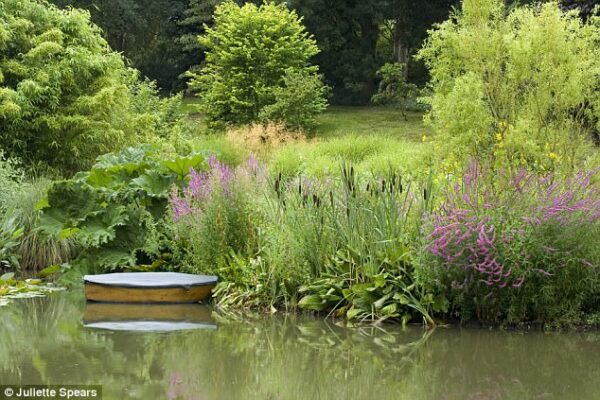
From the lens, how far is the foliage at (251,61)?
27.5 meters

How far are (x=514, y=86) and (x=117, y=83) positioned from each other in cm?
652

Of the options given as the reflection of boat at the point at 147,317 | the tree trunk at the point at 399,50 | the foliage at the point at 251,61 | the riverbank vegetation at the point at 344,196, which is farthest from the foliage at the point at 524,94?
the tree trunk at the point at 399,50

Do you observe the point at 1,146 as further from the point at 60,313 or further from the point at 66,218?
the point at 60,313

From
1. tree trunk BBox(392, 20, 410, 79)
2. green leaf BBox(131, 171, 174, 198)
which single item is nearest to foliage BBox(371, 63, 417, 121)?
tree trunk BBox(392, 20, 410, 79)

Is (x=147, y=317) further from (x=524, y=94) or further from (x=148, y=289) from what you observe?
(x=524, y=94)

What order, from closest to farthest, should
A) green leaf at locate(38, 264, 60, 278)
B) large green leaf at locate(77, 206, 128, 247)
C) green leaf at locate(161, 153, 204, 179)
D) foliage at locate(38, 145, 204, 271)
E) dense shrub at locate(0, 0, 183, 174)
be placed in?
large green leaf at locate(77, 206, 128, 247) < foliage at locate(38, 145, 204, 271) < green leaf at locate(38, 264, 60, 278) < green leaf at locate(161, 153, 204, 179) < dense shrub at locate(0, 0, 183, 174)

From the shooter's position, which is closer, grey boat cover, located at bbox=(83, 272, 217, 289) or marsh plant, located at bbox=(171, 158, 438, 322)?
marsh plant, located at bbox=(171, 158, 438, 322)

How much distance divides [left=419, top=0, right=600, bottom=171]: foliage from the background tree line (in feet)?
63.0

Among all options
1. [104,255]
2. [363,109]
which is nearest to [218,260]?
[104,255]

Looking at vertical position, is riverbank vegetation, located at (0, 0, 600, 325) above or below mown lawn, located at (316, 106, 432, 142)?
above

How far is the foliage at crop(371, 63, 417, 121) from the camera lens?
2991cm

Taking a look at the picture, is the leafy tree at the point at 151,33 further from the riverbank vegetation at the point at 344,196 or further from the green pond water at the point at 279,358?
the green pond water at the point at 279,358

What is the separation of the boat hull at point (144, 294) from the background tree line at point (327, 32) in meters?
24.9

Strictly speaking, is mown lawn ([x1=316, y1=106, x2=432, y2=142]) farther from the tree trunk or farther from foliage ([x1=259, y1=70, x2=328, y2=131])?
the tree trunk
